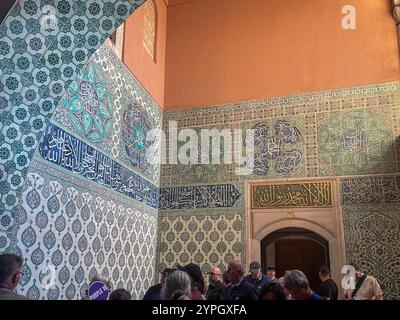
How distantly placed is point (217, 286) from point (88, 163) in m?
2.16

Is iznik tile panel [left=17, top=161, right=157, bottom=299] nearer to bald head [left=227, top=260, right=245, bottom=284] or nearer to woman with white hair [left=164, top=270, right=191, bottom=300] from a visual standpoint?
bald head [left=227, top=260, right=245, bottom=284]

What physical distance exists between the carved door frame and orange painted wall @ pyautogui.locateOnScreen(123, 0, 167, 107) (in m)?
2.28

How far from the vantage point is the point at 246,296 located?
2.85m

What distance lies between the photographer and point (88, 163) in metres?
4.91

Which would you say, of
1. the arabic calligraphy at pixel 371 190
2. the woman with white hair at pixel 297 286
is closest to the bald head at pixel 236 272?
the woman with white hair at pixel 297 286

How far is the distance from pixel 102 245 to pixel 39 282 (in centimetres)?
111

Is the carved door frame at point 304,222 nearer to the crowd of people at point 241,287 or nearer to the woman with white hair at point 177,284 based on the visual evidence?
the crowd of people at point 241,287

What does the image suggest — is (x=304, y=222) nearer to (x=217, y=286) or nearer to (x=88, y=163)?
(x=217, y=286)

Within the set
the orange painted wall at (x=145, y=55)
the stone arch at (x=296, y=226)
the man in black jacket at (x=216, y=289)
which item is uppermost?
the orange painted wall at (x=145, y=55)

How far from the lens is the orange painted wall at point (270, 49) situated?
6680 millimetres

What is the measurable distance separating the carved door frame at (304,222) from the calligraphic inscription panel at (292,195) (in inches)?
1.8

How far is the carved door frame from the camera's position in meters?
6.10

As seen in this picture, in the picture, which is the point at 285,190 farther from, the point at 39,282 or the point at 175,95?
the point at 39,282
